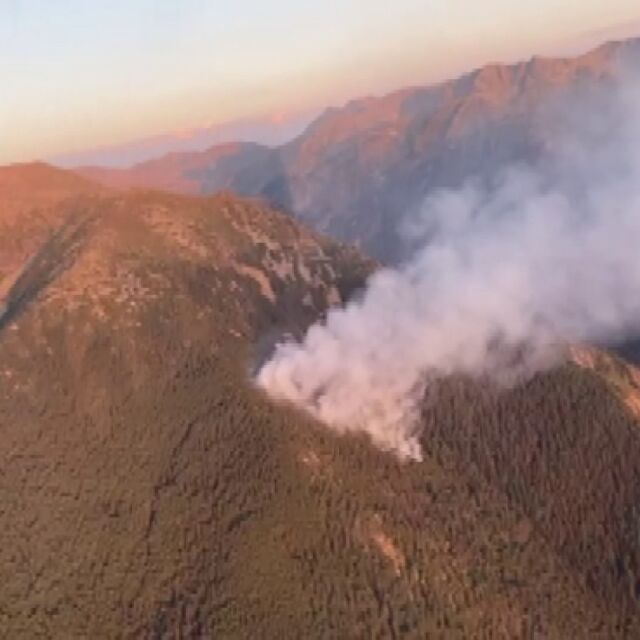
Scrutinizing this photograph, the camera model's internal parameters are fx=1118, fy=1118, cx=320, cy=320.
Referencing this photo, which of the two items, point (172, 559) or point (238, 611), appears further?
point (172, 559)

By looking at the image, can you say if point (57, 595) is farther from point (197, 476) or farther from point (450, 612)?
point (450, 612)

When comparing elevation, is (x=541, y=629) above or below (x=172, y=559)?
below

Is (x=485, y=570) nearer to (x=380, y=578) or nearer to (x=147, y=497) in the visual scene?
(x=380, y=578)

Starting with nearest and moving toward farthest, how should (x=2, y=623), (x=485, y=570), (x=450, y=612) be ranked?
(x=2, y=623)
(x=450, y=612)
(x=485, y=570)

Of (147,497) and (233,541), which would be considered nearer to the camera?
(233,541)

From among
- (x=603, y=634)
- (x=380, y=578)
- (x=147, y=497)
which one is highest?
(x=147, y=497)

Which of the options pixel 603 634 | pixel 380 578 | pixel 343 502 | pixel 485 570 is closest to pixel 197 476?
pixel 343 502

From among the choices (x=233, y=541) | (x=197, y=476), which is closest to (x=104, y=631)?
(x=233, y=541)

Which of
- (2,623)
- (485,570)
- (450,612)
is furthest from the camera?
(485,570)

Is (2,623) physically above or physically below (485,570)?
above
